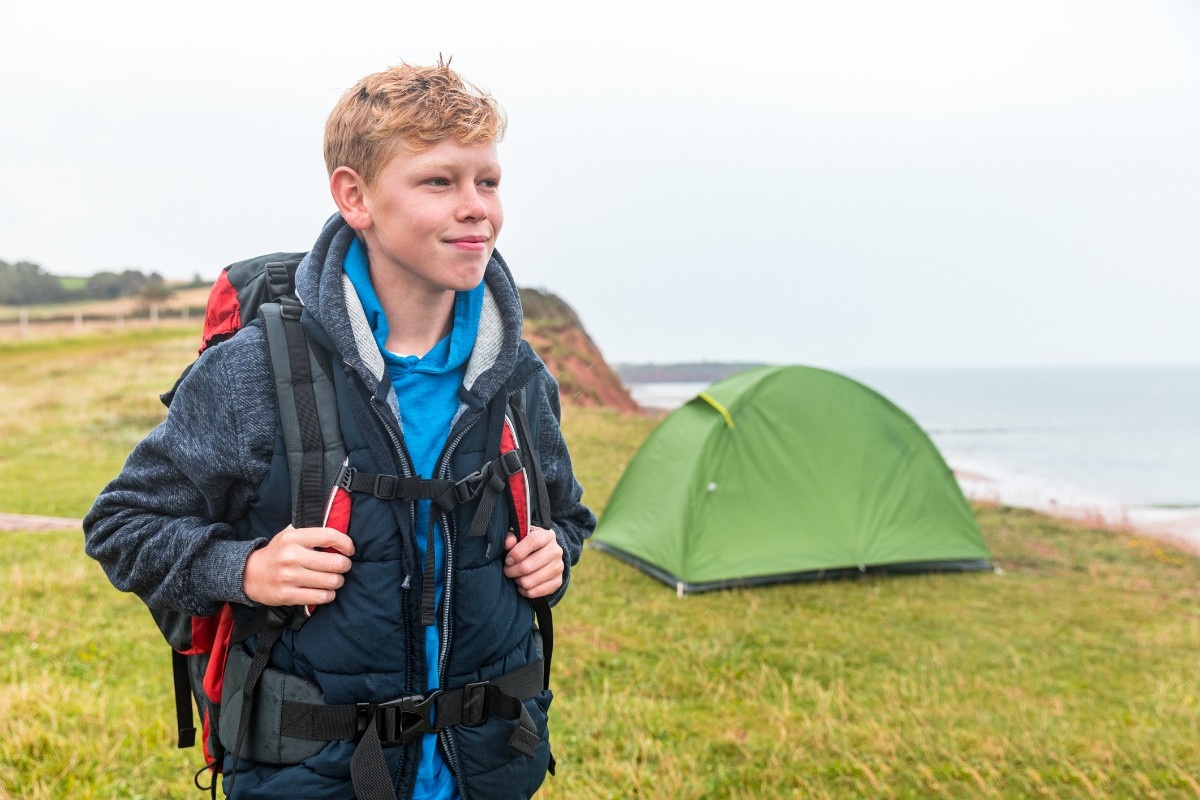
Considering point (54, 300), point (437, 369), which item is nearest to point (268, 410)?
point (437, 369)

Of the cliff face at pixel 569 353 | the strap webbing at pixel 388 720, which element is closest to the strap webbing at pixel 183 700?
the strap webbing at pixel 388 720

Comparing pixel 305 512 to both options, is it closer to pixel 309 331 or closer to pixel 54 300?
pixel 309 331

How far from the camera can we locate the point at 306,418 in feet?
5.21

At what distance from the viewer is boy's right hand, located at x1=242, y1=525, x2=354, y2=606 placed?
153 cm

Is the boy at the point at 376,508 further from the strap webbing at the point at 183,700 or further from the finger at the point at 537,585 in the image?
the strap webbing at the point at 183,700

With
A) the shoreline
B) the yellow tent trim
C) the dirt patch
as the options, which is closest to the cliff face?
the shoreline

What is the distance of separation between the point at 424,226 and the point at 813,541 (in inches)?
279

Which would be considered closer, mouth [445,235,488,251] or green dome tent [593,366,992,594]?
mouth [445,235,488,251]

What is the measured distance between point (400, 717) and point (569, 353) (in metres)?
23.6

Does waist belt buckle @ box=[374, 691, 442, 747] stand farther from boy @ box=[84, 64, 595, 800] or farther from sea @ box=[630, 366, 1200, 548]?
sea @ box=[630, 366, 1200, 548]

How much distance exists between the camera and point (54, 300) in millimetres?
42500

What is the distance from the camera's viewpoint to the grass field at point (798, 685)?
4.04 meters

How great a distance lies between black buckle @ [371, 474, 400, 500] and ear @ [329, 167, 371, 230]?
0.45 m

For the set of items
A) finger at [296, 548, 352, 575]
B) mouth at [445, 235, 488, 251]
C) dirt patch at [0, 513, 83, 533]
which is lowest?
dirt patch at [0, 513, 83, 533]
